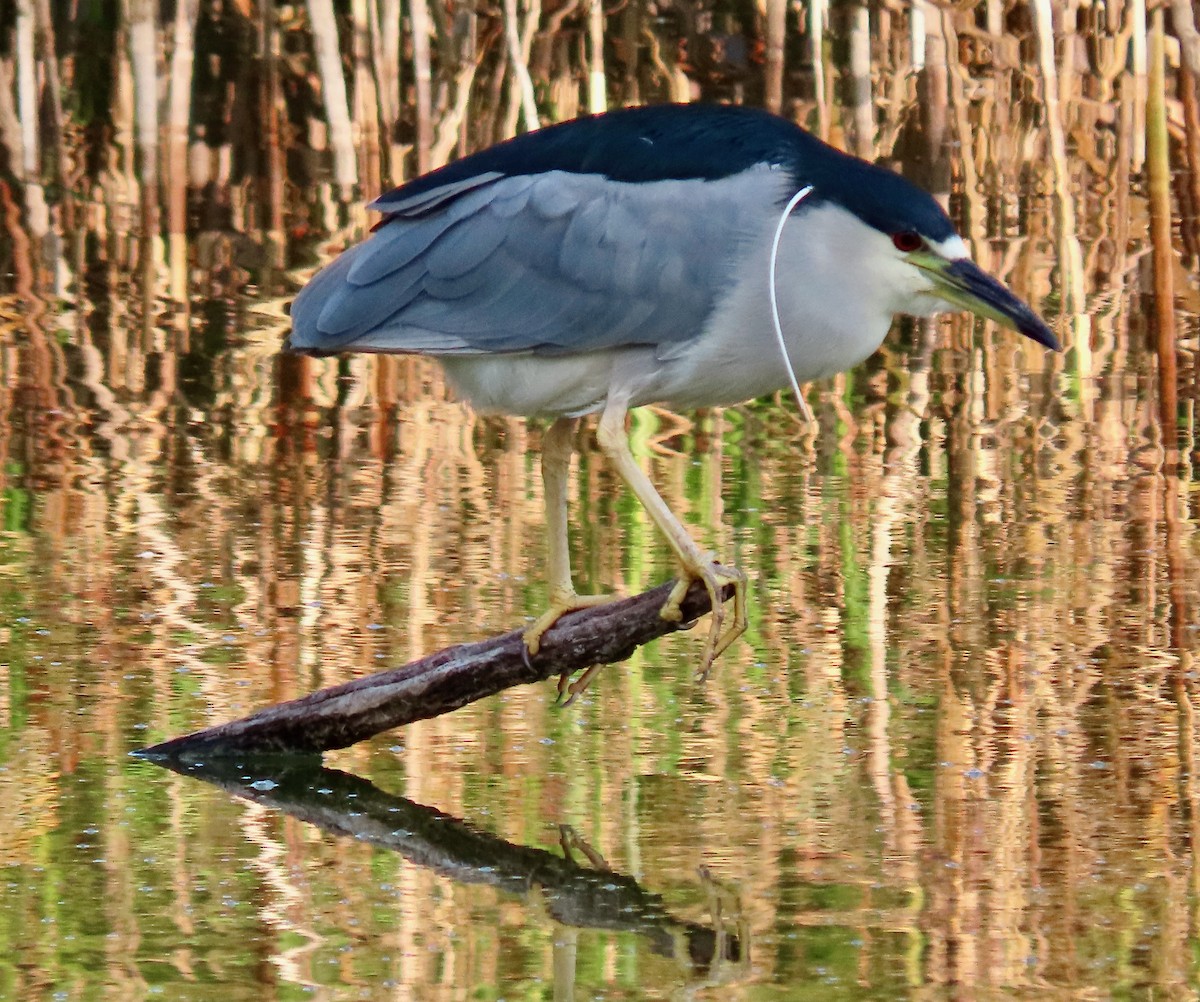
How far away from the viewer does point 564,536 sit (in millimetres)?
5098

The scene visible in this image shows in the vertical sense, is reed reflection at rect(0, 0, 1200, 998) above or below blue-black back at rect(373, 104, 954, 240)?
below

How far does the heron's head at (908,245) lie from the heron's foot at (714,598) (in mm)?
630

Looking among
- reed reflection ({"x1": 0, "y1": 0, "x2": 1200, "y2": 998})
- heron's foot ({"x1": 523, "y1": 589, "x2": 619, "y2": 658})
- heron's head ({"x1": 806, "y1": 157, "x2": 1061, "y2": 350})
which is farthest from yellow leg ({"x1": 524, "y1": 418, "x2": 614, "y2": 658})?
heron's head ({"x1": 806, "y1": 157, "x2": 1061, "y2": 350})

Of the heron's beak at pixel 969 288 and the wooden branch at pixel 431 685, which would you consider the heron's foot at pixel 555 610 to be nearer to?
the wooden branch at pixel 431 685

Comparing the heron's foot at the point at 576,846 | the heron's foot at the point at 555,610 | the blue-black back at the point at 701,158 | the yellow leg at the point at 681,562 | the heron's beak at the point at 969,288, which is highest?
the blue-black back at the point at 701,158

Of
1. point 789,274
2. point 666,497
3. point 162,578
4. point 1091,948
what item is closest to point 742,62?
point 666,497

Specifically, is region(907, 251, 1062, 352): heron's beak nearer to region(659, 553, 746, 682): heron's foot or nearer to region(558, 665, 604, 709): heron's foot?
region(659, 553, 746, 682): heron's foot

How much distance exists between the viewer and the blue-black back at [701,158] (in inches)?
180

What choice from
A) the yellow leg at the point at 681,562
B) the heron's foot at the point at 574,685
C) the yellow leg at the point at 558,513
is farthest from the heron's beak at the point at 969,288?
the heron's foot at the point at 574,685

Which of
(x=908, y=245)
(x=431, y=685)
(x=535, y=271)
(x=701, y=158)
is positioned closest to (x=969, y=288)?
(x=908, y=245)

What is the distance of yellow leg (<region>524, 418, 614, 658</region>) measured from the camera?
499cm

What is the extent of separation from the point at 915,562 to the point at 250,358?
2979 millimetres

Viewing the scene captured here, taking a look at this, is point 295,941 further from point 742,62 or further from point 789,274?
point 742,62

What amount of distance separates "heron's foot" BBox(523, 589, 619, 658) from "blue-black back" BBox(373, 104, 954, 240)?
858 millimetres
